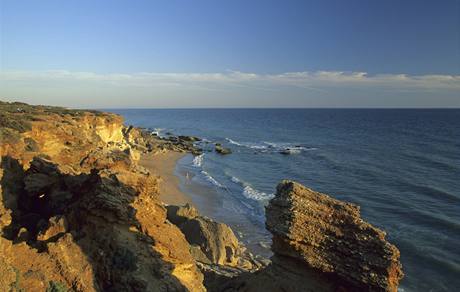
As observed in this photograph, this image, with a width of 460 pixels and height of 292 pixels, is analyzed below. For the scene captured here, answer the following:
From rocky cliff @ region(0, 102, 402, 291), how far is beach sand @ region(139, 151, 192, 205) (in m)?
10.9

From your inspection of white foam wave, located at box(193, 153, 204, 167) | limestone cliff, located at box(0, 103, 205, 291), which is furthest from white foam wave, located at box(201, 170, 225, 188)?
limestone cliff, located at box(0, 103, 205, 291)

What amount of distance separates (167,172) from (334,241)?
42.1 metres

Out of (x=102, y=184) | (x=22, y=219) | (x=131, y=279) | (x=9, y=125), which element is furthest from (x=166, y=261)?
(x=9, y=125)

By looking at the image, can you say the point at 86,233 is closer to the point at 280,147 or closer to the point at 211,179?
the point at 211,179

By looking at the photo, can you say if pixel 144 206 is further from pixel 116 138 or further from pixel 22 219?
pixel 116 138

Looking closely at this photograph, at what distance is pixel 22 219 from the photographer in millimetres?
15234

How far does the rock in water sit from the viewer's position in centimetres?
1379

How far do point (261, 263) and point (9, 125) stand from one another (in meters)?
16.0

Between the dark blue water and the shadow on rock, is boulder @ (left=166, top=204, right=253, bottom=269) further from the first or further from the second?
the shadow on rock

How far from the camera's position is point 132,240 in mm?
12508

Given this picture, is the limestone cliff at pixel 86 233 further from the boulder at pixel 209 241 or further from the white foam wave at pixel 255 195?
the white foam wave at pixel 255 195

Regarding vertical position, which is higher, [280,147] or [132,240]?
[132,240]

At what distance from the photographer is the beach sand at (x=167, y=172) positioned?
40312 mm

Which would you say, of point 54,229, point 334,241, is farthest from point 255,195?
point 54,229
